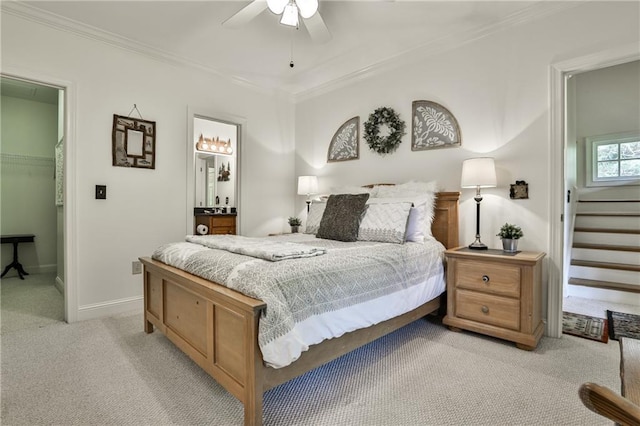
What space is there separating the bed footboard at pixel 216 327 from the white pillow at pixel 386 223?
1.53 meters

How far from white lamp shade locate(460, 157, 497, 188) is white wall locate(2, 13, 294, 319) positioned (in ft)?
9.52

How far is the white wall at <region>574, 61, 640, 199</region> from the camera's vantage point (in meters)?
5.02

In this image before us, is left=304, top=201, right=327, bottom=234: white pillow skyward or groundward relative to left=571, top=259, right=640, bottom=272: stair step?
skyward

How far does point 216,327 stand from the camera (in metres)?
1.72

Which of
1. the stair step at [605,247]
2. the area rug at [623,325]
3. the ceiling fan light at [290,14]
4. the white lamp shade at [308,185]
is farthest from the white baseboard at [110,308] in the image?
the stair step at [605,247]

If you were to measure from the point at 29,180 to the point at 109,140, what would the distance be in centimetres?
311

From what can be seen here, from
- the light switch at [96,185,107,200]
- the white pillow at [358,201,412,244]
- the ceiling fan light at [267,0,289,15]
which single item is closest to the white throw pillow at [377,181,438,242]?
the white pillow at [358,201,412,244]

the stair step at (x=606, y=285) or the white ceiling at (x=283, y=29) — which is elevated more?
the white ceiling at (x=283, y=29)

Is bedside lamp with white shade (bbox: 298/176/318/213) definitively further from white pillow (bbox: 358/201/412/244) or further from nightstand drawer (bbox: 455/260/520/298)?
nightstand drawer (bbox: 455/260/520/298)

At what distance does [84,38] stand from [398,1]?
2825 mm

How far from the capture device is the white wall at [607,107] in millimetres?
5023

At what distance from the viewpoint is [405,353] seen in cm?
229

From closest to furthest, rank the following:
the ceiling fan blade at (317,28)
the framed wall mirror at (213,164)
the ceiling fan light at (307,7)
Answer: the ceiling fan light at (307,7) < the ceiling fan blade at (317,28) < the framed wall mirror at (213,164)

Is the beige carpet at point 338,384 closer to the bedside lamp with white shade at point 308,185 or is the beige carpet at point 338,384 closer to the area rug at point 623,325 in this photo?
the area rug at point 623,325
